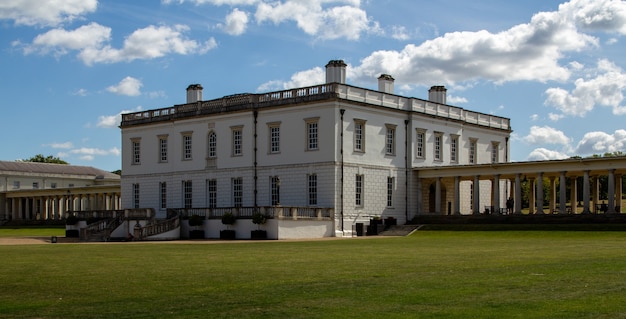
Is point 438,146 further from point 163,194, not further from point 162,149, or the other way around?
point 163,194

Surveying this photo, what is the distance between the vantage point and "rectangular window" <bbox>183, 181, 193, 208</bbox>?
209 ft

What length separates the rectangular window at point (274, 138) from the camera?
191 ft

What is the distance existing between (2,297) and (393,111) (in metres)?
44.2

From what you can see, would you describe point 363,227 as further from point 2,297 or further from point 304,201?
point 2,297

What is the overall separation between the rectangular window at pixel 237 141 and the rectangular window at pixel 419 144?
1190cm

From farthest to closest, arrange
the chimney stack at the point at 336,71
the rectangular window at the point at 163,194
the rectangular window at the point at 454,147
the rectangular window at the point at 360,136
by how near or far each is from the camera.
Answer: the rectangular window at the point at 163,194, the rectangular window at the point at 454,147, the chimney stack at the point at 336,71, the rectangular window at the point at 360,136

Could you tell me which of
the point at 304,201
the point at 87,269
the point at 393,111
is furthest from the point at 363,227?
the point at 87,269

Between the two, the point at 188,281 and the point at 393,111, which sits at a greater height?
the point at 393,111

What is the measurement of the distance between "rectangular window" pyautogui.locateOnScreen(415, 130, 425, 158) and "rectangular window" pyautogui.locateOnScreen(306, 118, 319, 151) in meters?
7.86

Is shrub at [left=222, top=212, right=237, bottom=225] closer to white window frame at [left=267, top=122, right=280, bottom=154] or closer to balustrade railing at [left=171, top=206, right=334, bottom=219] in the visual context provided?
balustrade railing at [left=171, top=206, right=334, bottom=219]

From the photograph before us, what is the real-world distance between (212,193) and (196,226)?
6583 mm

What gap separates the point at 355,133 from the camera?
184ft

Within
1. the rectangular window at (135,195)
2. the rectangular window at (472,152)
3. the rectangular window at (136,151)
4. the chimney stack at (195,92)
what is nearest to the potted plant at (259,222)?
the chimney stack at (195,92)

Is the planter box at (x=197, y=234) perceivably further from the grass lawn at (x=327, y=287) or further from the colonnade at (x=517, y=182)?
the grass lawn at (x=327, y=287)
